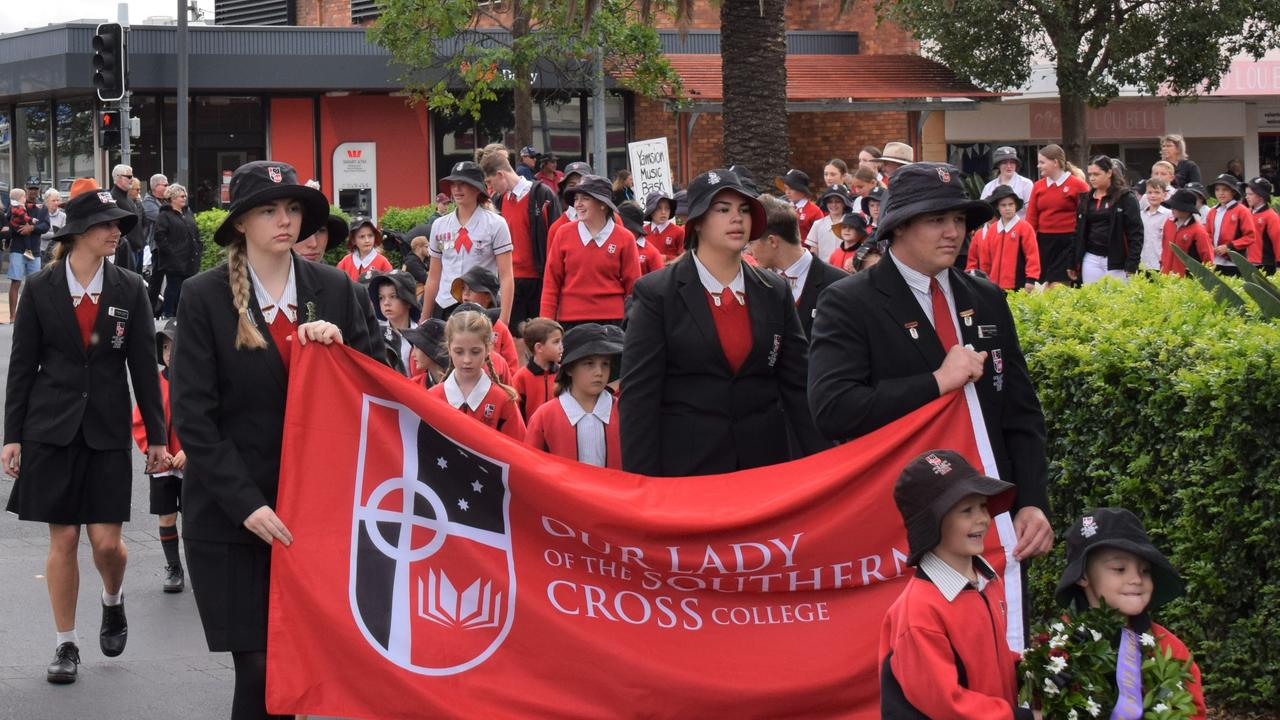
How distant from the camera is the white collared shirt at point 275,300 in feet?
18.3

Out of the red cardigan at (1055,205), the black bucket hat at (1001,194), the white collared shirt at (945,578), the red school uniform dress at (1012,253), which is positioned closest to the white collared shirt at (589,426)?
the white collared shirt at (945,578)

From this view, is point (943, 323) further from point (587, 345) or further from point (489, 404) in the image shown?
point (489, 404)

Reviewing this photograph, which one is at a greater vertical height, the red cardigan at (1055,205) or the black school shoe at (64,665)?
the red cardigan at (1055,205)

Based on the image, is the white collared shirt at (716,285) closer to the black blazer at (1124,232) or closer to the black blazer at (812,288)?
the black blazer at (812,288)

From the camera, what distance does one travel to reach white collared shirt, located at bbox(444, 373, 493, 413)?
7695 millimetres

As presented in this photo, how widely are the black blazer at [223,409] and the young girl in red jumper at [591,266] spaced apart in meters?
5.95

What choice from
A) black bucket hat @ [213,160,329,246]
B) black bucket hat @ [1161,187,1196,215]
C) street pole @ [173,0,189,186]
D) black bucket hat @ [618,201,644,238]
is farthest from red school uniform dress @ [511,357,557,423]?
street pole @ [173,0,189,186]

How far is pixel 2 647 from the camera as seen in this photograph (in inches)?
323

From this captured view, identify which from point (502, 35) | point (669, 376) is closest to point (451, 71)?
point (502, 35)

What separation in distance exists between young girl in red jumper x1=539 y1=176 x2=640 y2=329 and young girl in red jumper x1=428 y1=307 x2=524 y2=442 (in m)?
3.75

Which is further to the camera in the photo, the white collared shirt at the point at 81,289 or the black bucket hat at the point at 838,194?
the black bucket hat at the point at 838,194

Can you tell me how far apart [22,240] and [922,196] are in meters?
24.7

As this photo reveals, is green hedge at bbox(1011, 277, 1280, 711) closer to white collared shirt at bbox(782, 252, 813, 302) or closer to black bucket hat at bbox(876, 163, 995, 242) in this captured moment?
white collared shirt at bbox(782, 252, 813, 302)

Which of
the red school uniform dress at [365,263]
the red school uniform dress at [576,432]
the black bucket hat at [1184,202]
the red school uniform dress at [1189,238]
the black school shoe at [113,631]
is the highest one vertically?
the black bucket hat at [1184,202]
